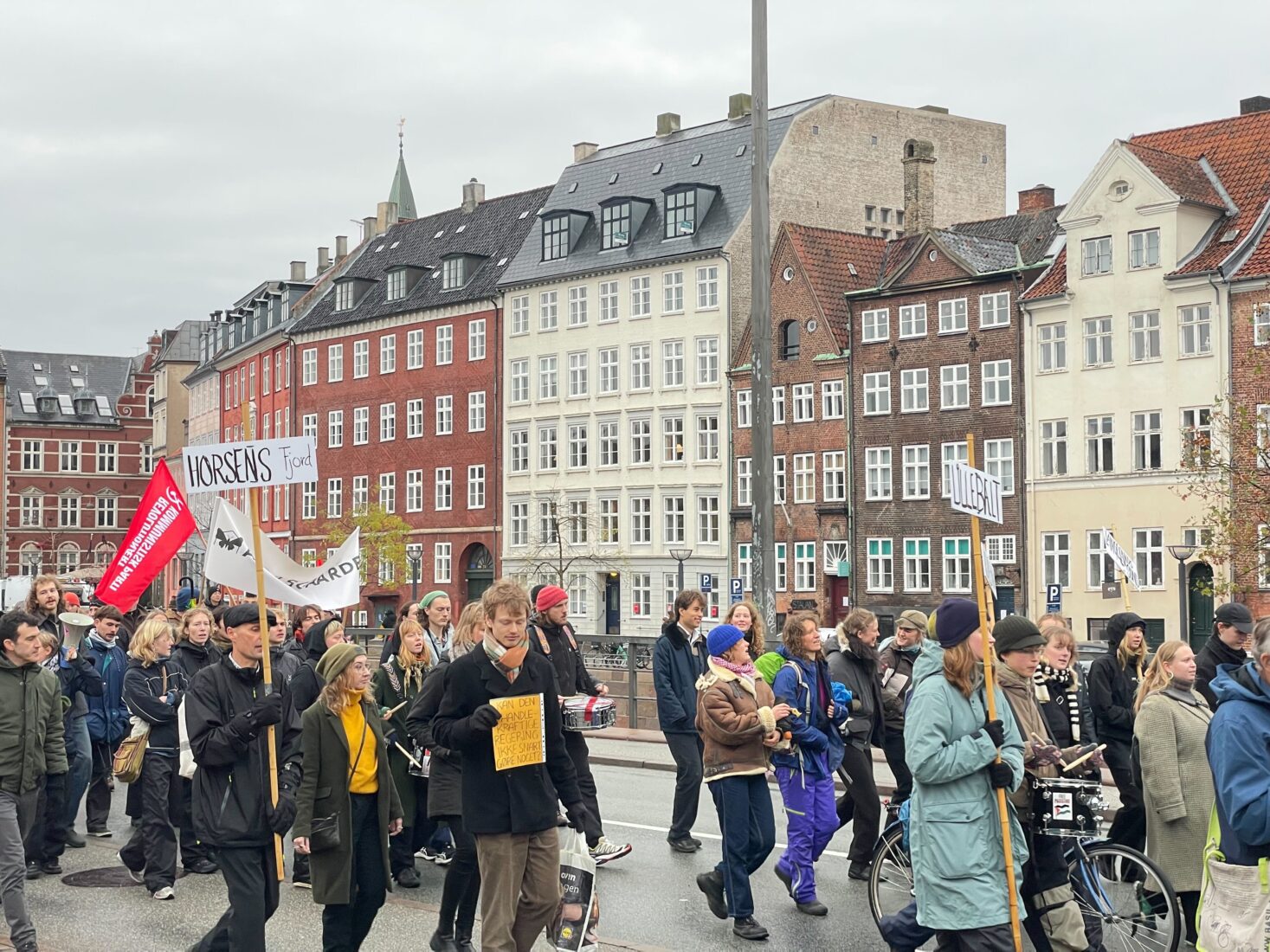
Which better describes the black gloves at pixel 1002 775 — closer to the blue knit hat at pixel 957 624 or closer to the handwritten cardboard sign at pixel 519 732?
the blue knit hat at pixel 957 624

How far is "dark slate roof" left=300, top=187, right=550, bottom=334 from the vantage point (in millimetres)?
67625

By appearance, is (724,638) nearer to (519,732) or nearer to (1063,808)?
A: (519,732)

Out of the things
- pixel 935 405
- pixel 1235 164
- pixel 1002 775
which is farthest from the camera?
pixel 935 405

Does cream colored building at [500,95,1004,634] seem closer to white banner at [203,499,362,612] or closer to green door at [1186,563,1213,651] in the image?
green door at [1186,563,1213,651]

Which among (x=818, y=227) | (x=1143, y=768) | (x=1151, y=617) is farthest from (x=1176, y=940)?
(x=818, y=227)

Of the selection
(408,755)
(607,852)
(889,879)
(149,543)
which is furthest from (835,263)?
(889,879)

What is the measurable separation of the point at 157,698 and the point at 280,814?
4.43 metres

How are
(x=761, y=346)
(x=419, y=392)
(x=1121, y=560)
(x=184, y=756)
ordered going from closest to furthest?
(x=184, y=756) → (x=761, y=346) → (x=1121, y=560) → (x=419, y=392)

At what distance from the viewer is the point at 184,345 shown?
108500mm

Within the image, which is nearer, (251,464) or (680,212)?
(251,464)

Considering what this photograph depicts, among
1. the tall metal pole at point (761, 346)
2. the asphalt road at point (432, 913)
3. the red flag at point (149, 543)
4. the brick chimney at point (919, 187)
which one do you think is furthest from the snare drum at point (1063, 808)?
the brick chimney at point (919, 187)

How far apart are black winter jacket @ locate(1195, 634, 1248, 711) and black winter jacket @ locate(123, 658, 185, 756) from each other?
22.7 ft

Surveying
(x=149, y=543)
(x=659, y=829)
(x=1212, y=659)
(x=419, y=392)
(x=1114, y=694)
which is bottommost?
(x=659, y=829)

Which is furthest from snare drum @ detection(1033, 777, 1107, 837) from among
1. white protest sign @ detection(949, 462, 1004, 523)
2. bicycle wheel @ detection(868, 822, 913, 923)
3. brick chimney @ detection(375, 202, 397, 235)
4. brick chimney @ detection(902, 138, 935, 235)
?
brick chimney @ detection(375, 202, 397, 235)
